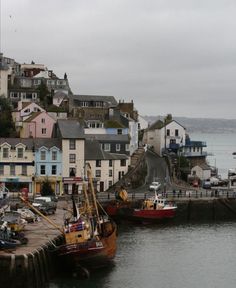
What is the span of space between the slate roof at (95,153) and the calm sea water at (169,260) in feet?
46.0

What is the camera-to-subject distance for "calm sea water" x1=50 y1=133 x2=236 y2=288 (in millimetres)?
40844

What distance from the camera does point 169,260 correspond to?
1833 inches

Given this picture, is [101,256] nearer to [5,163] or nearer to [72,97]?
[5,163]

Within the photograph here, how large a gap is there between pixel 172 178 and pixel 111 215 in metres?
19.9

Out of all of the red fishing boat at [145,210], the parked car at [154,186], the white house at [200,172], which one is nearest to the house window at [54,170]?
the red fishing boat at [145,210]

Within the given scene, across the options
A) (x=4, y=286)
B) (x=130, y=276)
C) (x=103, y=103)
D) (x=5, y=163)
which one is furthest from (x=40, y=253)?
(x=103, y=103)

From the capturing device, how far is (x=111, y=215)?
202 ft

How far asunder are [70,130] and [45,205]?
16610mm

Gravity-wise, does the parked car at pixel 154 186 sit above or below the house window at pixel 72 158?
below

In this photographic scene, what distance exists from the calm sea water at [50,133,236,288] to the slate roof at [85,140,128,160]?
1401 cm

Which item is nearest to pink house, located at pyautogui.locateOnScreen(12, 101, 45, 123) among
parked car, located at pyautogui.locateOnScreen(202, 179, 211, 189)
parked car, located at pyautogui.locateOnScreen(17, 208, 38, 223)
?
parked car, located at pyautogui.locateOnScreen(202, 179, 211, 189)

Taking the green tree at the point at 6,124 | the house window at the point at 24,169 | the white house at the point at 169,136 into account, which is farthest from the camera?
the white house at the point at 169,136

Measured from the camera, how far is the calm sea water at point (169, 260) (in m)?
40.9

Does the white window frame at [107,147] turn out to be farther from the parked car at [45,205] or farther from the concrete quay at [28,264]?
the concrete quay at [28,264]
